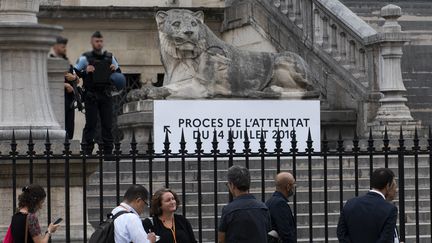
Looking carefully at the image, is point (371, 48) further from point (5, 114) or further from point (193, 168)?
point (5, 114)

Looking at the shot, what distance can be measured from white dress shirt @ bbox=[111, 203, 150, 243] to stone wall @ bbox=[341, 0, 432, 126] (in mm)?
11265

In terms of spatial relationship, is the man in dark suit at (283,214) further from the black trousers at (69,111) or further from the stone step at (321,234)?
the black trousers at (69,111)

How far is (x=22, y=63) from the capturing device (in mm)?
15156

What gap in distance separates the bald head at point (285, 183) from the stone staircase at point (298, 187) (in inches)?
141

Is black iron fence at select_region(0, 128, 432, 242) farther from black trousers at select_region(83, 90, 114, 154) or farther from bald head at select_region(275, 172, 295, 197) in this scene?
bald head at select_region(275, 172, 295, 197)

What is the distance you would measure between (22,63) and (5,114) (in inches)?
19.0

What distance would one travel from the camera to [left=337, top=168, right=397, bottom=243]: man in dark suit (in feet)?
42.3

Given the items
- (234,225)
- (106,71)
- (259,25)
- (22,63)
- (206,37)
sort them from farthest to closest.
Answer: (259,25)
(206,37)
(106,71)
(22,63)
(234,225)

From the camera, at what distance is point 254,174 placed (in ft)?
63.8

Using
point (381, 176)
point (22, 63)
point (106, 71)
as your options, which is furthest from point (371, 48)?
point (381, 176)

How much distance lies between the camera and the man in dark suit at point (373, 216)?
1288 cm

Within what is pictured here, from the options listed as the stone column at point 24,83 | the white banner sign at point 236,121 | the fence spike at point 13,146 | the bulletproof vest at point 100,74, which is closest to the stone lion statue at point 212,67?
the white banner sign at point 236,121

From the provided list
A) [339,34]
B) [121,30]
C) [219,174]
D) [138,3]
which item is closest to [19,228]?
[219,174]

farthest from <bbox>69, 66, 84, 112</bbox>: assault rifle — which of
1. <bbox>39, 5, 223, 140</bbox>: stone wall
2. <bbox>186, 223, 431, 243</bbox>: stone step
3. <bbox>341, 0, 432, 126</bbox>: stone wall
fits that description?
<bbox>39, 5, 223, 140</bbox>: stone wall
